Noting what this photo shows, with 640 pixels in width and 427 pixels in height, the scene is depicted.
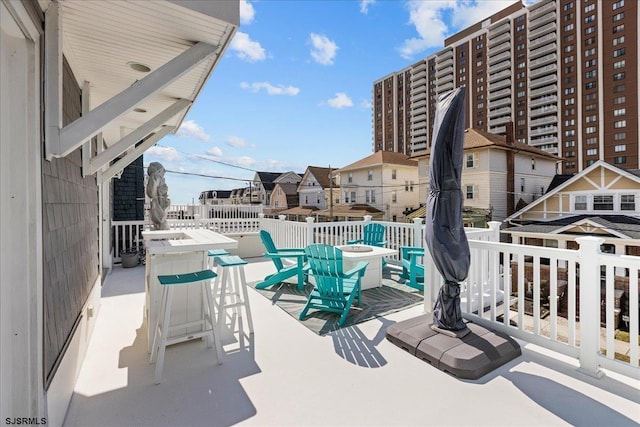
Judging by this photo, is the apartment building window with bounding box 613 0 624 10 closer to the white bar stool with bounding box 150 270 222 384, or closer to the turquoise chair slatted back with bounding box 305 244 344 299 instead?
the turquoise chair slatted back with bounding box 305 244 344 299

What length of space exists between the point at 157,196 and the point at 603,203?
21146mm

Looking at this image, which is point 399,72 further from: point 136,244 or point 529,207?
point 136,244

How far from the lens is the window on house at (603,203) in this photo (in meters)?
15.5

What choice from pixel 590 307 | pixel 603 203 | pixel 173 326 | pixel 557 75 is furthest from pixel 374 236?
pixel 557 75

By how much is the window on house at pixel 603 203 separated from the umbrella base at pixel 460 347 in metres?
18.6

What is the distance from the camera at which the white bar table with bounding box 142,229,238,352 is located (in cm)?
278

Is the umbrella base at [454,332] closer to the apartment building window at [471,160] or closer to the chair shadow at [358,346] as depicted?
the chair shadow at [358,346]

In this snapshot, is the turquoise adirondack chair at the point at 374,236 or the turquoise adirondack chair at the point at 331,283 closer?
the turquoise adirondack chair at the point at 331,283

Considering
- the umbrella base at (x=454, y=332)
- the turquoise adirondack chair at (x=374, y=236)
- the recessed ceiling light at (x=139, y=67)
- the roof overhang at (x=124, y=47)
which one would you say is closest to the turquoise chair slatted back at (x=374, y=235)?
the turquoise adirondack chair at (x=374, y=236)

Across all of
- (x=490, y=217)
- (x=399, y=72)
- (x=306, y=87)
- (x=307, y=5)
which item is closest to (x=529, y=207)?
(x=490, y=217)

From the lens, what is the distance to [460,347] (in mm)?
2549

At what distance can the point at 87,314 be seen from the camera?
9.85 feet

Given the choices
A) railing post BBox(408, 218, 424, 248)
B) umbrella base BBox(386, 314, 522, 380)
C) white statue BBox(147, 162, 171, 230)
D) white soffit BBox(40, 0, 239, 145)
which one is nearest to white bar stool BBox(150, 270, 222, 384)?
white statue BBox(147, 162, 171, 230)

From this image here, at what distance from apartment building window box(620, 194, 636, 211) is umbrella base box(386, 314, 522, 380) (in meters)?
18.5
